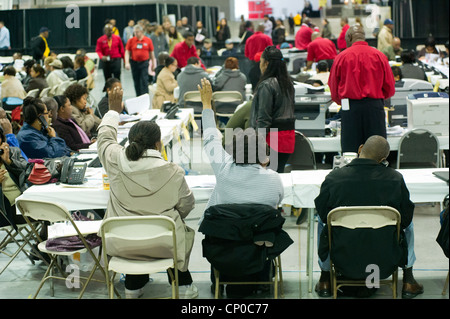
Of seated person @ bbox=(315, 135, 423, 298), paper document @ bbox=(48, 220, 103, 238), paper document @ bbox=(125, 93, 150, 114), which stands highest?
paper document @ bbox=(125, 93, 150, 114)

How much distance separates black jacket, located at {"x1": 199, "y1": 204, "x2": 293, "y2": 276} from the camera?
3.71m

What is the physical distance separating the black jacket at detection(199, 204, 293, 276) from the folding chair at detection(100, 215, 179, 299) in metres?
0.21

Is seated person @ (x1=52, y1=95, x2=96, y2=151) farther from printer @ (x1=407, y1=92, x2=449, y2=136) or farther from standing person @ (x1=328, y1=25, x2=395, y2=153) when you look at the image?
printer @ (x1=407, y1=92, x2=449, y2=136)

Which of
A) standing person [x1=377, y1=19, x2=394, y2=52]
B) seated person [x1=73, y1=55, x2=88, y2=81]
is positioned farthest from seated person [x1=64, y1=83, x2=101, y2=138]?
standing person [x1=377, y1=19, x2=394, y2=52]

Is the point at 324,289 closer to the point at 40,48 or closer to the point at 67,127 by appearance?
the point at 67,127

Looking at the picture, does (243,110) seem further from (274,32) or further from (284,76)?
(274,32)

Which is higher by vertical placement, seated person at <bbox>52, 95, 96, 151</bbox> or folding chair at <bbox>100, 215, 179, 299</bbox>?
seated person at <bbox>52, 95, 96, 151</bbox>

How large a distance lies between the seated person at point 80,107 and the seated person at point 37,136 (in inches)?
36.3

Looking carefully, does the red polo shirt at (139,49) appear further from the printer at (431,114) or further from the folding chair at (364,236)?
the folding chair at (364,236)

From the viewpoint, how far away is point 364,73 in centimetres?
532

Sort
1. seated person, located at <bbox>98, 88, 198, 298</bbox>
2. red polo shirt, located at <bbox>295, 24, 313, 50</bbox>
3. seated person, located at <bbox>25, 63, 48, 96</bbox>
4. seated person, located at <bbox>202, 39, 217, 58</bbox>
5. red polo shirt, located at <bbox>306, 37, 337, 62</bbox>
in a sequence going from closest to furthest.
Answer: seated person, located at <bbox>98, 88, 198, 298</bbox> < seated person, located at <bbox>25, 63, 48, 96</bbox> < red polo shirt, located at <bbox>306, 37, 337, 62</bbox> < red polo shirt, located at <bbox>295, 24, 313, 50</bbox> < seated person, located at <bbox>202, 39, 217, 58</bbox>

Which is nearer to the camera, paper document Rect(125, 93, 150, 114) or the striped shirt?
the striped shirt

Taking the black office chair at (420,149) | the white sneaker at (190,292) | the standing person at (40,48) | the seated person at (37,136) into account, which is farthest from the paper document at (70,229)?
the standing person at (40,48)

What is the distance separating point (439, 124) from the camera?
559cm
